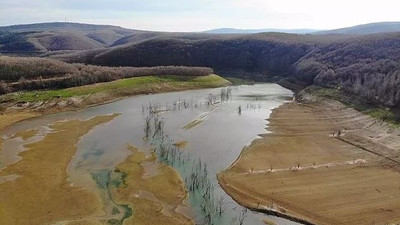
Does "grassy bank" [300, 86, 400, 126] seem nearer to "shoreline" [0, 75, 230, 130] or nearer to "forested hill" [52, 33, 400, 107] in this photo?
"forested hill" [52, 33, 400, 107]

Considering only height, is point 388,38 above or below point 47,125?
above

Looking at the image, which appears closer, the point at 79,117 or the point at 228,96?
the point at 79,117

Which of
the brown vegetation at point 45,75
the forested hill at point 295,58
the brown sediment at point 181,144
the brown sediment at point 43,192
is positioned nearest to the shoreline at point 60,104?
the brown vegetation at point 45,75

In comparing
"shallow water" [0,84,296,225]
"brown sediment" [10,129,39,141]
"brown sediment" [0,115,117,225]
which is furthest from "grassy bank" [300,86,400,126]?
"brown sediment" [10,129,39,141]

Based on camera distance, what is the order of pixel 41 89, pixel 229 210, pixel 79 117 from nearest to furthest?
pixel 229 210
pixel 79 117
pixel 41 89

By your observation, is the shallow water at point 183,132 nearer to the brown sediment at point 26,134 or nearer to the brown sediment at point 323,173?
the brown sediment at point 26,134

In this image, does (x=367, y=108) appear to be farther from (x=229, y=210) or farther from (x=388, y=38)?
(x=388, y=38)

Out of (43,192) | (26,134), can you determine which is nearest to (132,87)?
(26,134)

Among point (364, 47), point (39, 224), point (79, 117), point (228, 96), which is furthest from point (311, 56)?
point (39, 224)
